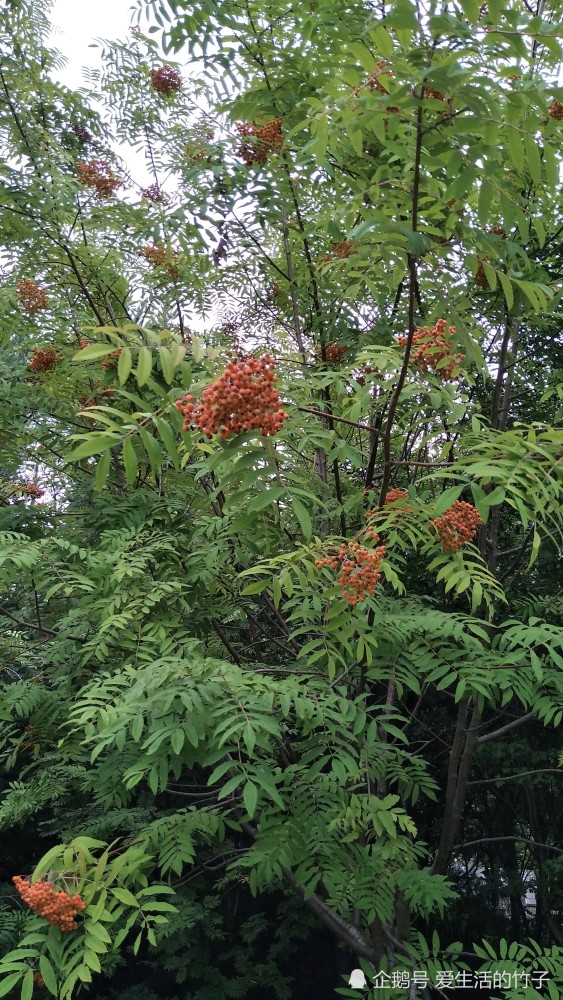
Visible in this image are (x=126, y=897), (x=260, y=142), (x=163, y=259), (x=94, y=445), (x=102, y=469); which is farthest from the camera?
(x=163, y=259)

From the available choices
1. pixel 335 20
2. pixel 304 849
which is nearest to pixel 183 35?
pixel 335 20

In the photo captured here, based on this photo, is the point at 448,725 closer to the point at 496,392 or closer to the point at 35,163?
the point at 496,392

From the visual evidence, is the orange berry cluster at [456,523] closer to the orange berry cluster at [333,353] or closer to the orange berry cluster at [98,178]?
the orange berry cluster at [333,353]

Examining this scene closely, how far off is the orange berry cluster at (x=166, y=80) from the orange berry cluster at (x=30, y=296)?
1493mm

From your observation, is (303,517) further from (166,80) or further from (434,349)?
(166,80)

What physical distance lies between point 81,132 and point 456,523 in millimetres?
4043

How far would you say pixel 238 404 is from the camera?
1.62m

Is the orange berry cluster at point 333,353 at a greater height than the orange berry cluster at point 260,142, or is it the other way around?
the orange berry cluster at point 260,142

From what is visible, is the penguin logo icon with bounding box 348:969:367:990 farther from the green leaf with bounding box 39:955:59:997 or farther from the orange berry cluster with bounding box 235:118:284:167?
the orange berry cluster with bounding box 235:118:284:167

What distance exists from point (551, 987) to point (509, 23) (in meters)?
3.22

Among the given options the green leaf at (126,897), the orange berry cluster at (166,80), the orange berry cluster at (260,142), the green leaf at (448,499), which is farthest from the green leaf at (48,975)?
the orange berry cluster at (166,80)

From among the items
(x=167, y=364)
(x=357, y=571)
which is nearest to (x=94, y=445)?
(x=167, y=364)

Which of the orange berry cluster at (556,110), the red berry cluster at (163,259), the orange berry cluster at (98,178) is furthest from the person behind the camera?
the orange berry cluster at (98,178)

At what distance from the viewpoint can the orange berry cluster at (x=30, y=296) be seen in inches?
154
